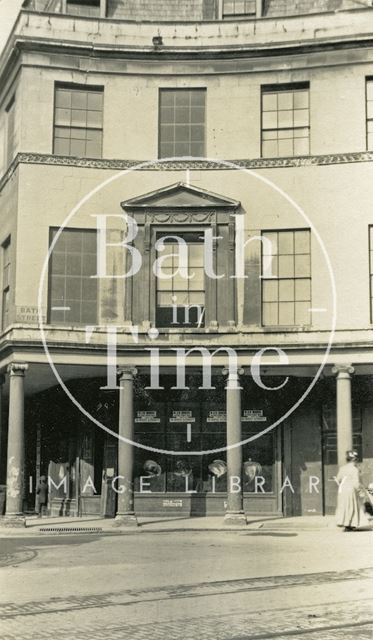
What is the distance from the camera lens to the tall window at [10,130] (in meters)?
25.3

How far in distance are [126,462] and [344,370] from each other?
561cm

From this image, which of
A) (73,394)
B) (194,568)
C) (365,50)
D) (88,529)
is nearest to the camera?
(194,568)

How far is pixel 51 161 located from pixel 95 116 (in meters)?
1.77

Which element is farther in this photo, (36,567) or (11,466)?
(11,466)

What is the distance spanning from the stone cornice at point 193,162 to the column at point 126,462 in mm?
5434

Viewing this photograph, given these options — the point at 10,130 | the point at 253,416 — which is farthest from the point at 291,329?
the point at 10,130

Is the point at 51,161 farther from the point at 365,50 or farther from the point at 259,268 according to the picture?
the point at 365,50

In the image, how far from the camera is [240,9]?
25609 mm

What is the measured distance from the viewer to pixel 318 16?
24062 mm

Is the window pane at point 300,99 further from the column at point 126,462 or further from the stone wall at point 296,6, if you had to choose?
the column at point 126,462

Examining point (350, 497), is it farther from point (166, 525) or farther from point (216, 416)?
point (216, 416)

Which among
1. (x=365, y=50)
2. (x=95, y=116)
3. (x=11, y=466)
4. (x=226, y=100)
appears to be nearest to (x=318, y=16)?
(x=365, y=50)

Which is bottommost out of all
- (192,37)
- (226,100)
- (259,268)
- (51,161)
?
(259,268)

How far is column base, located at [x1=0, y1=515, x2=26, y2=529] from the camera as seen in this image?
22.0 metres
